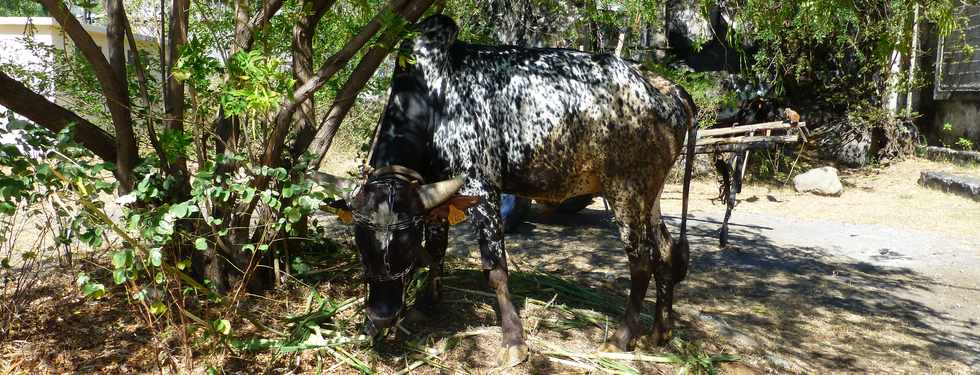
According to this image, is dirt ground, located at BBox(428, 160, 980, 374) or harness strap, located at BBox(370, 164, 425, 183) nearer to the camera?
harness strap, located at BBox(370, 164, 425, 183)

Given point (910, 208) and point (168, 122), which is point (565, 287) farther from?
point (910, 208)

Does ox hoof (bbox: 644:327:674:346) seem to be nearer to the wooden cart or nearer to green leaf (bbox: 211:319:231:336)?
green leaf (bbox: 211:319:231:336)

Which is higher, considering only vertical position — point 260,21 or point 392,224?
point 260,21

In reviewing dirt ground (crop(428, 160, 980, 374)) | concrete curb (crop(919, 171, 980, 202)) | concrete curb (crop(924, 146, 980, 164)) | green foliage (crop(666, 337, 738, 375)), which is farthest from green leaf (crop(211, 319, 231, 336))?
concrete curb (crop(924, 146, 980, 164))

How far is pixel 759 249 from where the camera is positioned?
7996mm

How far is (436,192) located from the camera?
3.68m

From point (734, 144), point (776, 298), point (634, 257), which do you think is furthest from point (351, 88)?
point (734, 144)

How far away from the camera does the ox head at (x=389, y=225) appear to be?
11.8 ft

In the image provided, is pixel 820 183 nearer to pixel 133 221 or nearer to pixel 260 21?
pixel 260 21

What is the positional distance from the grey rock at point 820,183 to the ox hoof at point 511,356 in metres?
9.61

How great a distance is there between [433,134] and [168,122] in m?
1.46

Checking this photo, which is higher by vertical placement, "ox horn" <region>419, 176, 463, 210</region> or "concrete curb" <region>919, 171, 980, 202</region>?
"ox horn" <region>419, 176, 463, 210</region>

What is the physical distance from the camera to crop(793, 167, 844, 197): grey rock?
12.0 metres

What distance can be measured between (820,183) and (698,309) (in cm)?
772
